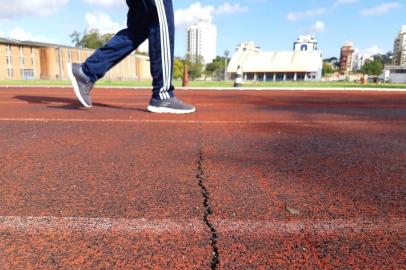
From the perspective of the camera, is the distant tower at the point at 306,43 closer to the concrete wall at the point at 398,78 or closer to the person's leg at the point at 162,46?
the concrete wall at the point at 398,78

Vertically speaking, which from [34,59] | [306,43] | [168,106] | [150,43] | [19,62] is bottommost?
[168,106]

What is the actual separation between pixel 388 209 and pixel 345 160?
0.64 metres

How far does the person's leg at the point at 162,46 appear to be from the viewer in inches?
123

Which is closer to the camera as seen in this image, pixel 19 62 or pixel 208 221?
pixel 208 221

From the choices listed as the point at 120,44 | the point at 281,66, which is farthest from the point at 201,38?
the point at 120,44

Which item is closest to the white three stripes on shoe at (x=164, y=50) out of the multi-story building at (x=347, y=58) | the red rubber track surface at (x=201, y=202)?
the red rubber track surface at (x=201, y=202)

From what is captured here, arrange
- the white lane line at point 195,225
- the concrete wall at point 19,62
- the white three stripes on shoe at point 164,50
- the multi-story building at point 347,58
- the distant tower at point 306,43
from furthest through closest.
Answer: the multi-story building at point 347,58, the distant tower at point 306,43, the concrete wall at point 19,62, the white three stripes on shoe at point 164,50, the white lane line at point 195,225

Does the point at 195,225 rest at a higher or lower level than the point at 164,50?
lower

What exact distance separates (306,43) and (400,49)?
37.8 m

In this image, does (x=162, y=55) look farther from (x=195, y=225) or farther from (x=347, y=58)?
(x=347, y=58)

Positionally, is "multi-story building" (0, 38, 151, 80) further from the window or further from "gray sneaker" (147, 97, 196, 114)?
"gray sneaker" (147, 97, 196, 114)

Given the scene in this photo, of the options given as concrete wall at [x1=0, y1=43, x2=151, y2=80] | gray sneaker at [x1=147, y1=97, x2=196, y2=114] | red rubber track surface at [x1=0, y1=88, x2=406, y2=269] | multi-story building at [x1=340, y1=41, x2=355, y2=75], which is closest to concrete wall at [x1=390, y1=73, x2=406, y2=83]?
concrete wall at [x1=0, y1=43, x2=151, y2=80]

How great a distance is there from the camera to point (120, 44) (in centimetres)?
342

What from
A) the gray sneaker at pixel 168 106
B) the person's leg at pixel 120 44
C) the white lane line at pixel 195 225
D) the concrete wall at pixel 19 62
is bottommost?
the white lane line at pixel 195 225
